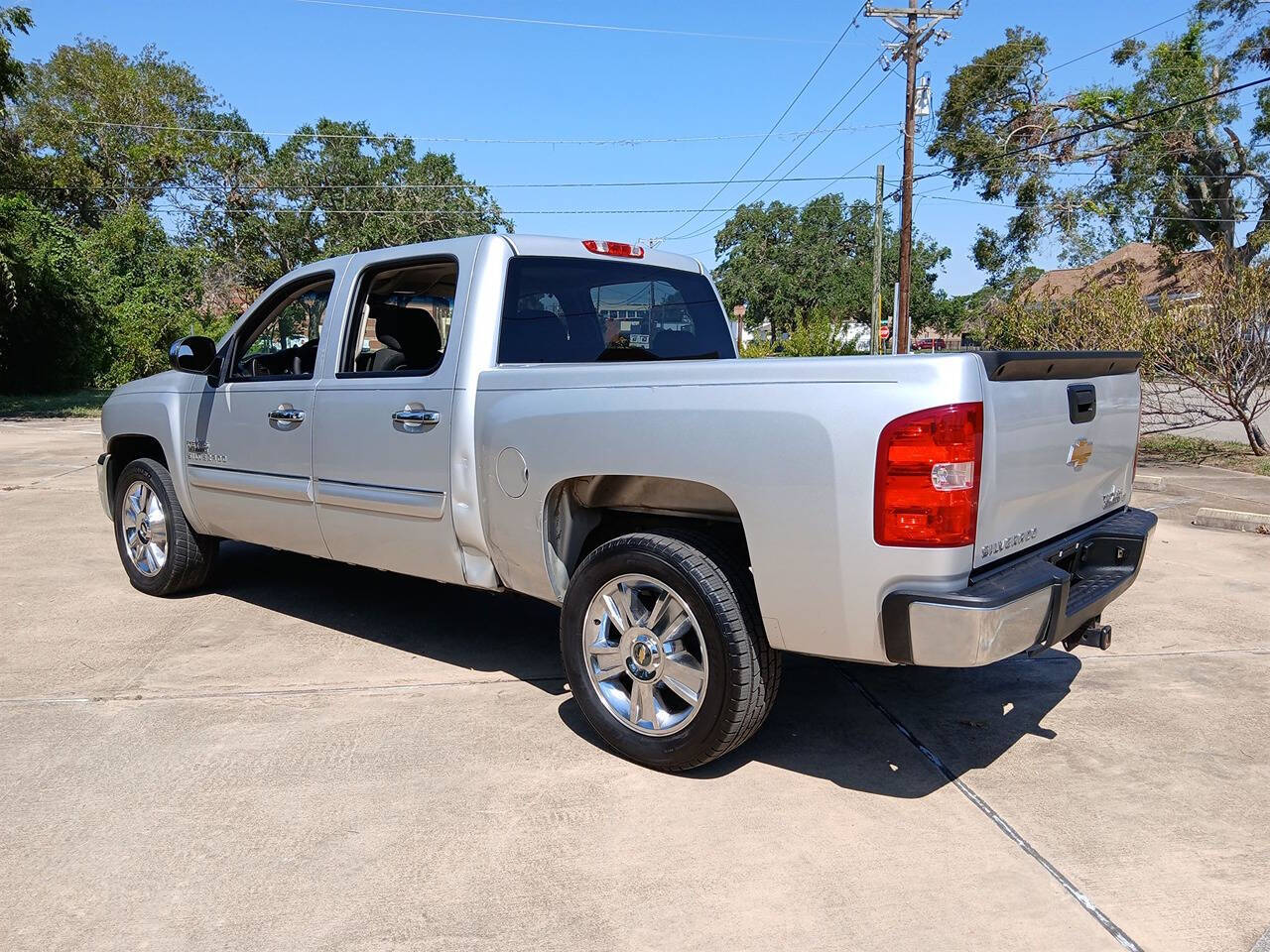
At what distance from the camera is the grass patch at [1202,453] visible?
43.6 feet

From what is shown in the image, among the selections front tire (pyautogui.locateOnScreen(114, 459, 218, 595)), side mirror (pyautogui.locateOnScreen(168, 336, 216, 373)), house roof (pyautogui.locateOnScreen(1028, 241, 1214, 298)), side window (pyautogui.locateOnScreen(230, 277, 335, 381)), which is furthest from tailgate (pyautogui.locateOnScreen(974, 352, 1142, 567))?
house roof (pyautogui.locateOnScreen(1028, 241, 1214, 298))

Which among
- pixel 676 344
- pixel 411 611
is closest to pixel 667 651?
pixel 676 344

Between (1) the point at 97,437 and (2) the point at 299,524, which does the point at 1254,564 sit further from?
(1) the point at 97,437

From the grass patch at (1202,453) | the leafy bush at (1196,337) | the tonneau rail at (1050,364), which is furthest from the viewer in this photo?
the grass patch at (1202,453)

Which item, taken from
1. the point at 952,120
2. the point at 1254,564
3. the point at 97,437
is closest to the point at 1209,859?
the point at 1254,564

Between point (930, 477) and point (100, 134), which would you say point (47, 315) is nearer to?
point (100, 134)

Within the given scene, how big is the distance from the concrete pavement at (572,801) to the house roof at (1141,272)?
9.81m

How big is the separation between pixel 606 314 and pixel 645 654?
1890 mm

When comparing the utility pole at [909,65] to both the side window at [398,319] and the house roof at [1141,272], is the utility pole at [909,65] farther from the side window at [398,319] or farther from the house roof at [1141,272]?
the side window at [398,319]

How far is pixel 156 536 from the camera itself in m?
6.19

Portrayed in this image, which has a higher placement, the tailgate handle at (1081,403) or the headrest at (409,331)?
the headrest at (409,331)

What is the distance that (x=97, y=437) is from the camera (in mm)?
16766

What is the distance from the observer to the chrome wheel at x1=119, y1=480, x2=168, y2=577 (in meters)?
6.16

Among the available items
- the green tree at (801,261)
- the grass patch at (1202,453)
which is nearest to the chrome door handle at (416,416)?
the grass patch at (1202,453)
